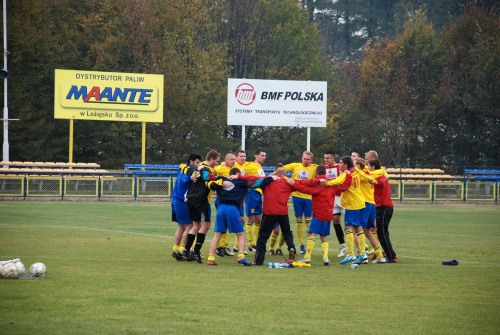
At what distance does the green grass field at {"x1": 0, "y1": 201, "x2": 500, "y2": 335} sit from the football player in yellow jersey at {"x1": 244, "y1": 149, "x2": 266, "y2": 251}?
3.52 feet

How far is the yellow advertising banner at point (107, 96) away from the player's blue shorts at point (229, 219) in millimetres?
25678

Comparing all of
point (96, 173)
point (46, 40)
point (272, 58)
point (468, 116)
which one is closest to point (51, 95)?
point (46, 40)

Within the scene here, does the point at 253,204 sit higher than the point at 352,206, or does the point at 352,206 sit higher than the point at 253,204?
the point at 352,206

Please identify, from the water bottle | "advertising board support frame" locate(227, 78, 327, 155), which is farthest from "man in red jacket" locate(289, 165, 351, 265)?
"advertising board support frame" locate(227, 78, 327, 155)

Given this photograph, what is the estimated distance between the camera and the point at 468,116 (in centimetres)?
4838

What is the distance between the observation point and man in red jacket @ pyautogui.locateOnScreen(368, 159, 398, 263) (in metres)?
13.3

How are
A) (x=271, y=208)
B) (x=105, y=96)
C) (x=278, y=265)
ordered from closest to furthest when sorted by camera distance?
(x=278, y=265), (x=271, y=208), (x=105, y=96)

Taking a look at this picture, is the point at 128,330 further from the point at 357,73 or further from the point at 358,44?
the point at 358,44

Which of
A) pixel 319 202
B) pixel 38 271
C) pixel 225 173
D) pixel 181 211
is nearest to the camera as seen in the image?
pixel 38 271

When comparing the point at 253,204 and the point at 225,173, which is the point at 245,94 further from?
the point at 225,173

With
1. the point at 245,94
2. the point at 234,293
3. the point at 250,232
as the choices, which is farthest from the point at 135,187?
the point at 234,293

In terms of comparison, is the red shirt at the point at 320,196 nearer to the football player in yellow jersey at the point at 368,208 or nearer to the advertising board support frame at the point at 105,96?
the football player in yellow jersey at the point at 368,208

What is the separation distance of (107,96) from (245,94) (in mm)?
7446

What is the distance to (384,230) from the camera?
13.4 meters
